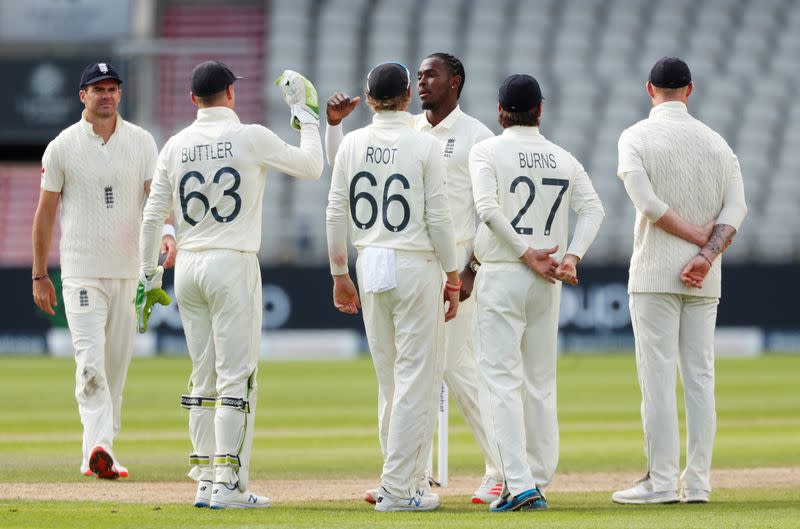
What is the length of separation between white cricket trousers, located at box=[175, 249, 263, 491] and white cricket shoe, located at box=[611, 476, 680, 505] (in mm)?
1992

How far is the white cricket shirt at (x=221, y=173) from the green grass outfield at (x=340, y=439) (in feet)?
4.53

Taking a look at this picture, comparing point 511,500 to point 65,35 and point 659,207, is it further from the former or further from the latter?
point 65,35

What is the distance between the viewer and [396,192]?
23.0 feet

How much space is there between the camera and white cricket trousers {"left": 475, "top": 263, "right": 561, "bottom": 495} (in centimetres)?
697

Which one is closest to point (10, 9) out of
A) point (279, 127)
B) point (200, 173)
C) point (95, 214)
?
point (279, 127)

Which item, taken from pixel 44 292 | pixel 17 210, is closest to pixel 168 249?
pixel 44 292

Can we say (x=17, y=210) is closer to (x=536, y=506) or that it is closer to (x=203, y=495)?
(x=203, y=495)

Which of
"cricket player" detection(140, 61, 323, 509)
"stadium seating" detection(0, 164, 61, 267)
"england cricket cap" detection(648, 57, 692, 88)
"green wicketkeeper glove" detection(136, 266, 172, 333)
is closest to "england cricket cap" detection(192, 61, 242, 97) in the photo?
"cricket player" detection(140, 61, 323, 509)

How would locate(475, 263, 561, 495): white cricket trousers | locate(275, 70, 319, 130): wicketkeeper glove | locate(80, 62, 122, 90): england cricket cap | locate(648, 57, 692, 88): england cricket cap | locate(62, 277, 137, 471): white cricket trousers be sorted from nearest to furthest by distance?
locate(475, 263, 561, 495): white cricket trousers → locate(275, 70, 319, 130): wicketkeeper glove → locate(648, 57, 692, 88): england cricket cap → locate(62, 277, 137, 471): white cricket trousers → locate(80, 62, 122, 90): england cricket cap

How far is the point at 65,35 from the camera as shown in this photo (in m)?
26.3

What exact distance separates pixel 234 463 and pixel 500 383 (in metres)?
1.39

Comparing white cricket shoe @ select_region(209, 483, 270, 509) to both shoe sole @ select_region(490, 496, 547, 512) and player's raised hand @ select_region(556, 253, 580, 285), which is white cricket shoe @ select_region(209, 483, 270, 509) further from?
player's raised hand @ select_region(556, 253, 580, 285)

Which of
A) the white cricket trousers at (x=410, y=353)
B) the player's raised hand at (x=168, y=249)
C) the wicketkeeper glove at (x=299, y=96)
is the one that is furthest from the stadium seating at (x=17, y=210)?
the white cricket trousers at (x=410, y=353)

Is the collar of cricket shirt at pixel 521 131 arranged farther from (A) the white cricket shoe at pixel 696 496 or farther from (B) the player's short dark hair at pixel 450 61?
(A) the white cricket shoe at pixel 696 496
